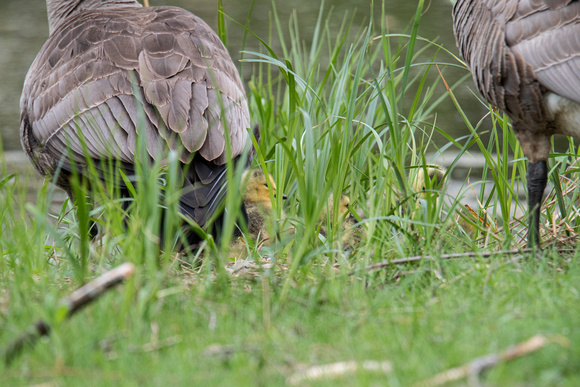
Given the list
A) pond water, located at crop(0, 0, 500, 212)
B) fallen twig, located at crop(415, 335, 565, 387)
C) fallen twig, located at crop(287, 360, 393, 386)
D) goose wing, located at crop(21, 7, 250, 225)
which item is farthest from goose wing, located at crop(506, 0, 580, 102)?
pond water, located at crop(0, 0, 500, 212)

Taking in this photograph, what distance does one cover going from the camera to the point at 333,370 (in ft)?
5.16

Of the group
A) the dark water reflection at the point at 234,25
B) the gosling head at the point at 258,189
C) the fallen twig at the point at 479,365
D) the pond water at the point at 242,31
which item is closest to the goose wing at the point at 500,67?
the gosling head at the point at 258,189

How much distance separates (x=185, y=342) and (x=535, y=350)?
2.76 ft

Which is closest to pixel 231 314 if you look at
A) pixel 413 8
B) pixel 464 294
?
pixel 464 294

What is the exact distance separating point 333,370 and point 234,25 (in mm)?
10418

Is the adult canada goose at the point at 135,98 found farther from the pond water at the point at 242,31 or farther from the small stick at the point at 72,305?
the pond water at the point at 242,31

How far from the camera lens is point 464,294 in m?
2.25

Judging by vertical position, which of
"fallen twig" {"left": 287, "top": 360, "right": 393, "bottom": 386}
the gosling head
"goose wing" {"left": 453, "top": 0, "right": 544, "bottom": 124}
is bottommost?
the gosling head

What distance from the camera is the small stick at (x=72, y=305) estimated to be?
167 cm

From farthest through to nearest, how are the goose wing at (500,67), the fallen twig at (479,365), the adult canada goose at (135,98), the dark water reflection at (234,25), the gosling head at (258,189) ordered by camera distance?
the dark water reflection at (234,25) → the gosling head at (258,189) → the adult canada goose at (135,98) → the goose wing at (500,67) → the fallen twig at (479,365)

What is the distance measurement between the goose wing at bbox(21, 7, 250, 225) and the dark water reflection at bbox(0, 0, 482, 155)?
4.41 meters

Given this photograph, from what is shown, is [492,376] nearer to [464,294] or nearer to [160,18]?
[464,294]

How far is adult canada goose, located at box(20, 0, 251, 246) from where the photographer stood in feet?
11.0

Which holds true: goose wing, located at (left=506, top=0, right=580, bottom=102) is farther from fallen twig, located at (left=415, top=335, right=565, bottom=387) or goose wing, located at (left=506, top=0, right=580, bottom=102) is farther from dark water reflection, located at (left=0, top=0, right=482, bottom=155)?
dark water reflection, located at (left=0, top=0, right=482, bottom=155)
